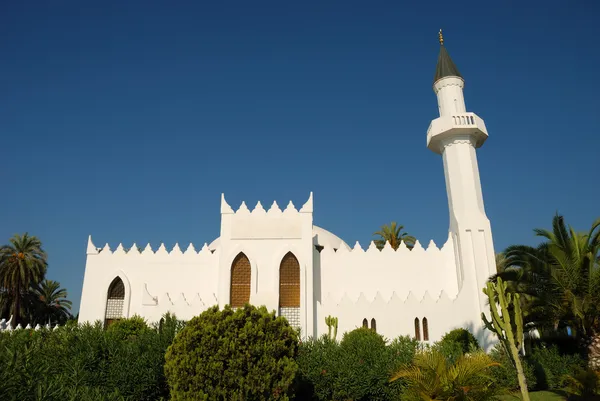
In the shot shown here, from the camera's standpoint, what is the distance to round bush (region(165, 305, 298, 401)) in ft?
31.7

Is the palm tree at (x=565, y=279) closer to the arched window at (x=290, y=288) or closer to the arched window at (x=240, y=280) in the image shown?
the arched window at (x=290, y=288)

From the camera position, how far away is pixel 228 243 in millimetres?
20766

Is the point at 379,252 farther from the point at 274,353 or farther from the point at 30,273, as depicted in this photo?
the point at 30,273

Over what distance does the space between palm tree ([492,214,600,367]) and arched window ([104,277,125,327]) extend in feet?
60.7

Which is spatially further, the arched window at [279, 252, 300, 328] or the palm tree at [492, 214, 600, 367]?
the arched window at [279, 252, 300, 328]

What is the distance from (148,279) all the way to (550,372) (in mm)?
18723

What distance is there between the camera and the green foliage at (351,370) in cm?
1170

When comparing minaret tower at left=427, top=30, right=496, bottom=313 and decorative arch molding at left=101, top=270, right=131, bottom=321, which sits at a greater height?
minaret tower at left=427, top=30, right=496, bottom=313

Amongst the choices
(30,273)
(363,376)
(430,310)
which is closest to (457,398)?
(363,376)

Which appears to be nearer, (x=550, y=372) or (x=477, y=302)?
(x=550, y=372)

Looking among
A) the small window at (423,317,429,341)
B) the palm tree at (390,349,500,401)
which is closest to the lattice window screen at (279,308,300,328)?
the small window at (423,317,429,341)

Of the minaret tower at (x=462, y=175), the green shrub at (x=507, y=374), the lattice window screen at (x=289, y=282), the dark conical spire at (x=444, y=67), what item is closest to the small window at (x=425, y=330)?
the minaret tower at (x=462, y=175)

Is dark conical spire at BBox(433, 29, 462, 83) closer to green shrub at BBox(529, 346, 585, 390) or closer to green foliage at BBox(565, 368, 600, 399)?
green shrub at BBox(529, 346, 585, 390)

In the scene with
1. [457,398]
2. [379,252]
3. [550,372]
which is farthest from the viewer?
[379,252]
